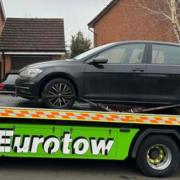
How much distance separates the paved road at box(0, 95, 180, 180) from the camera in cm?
815

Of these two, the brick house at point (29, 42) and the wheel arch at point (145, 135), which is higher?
the brick house at point (29, 42)

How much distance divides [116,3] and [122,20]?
1.31 metres

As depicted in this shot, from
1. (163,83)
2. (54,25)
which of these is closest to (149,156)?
(163,83)

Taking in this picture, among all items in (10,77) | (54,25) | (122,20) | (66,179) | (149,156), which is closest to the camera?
(66,179)

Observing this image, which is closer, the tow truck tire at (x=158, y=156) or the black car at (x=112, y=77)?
the black car at (x=112, y=77)

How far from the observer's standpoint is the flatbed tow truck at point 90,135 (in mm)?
8219

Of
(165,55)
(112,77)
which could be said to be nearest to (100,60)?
(112,77)

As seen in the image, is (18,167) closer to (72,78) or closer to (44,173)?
(44,173)

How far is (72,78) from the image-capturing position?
27.2ft

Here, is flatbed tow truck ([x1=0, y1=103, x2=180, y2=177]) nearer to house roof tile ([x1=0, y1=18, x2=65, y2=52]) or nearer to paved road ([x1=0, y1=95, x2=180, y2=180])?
paved road ([x1=0, y1=95, x2=180, y2=180])

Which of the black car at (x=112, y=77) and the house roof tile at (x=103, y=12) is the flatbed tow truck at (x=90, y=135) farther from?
the house roof tile at (x=103, y=12)

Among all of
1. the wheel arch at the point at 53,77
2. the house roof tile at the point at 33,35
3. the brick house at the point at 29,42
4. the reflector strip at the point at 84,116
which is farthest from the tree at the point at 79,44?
the reflector strip at the point at 84,116

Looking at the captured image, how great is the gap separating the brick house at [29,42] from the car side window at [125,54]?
661 inches

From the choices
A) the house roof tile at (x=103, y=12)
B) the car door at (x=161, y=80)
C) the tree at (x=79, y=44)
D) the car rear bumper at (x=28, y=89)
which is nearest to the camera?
the car rear bumper at (x=28, y=89)
